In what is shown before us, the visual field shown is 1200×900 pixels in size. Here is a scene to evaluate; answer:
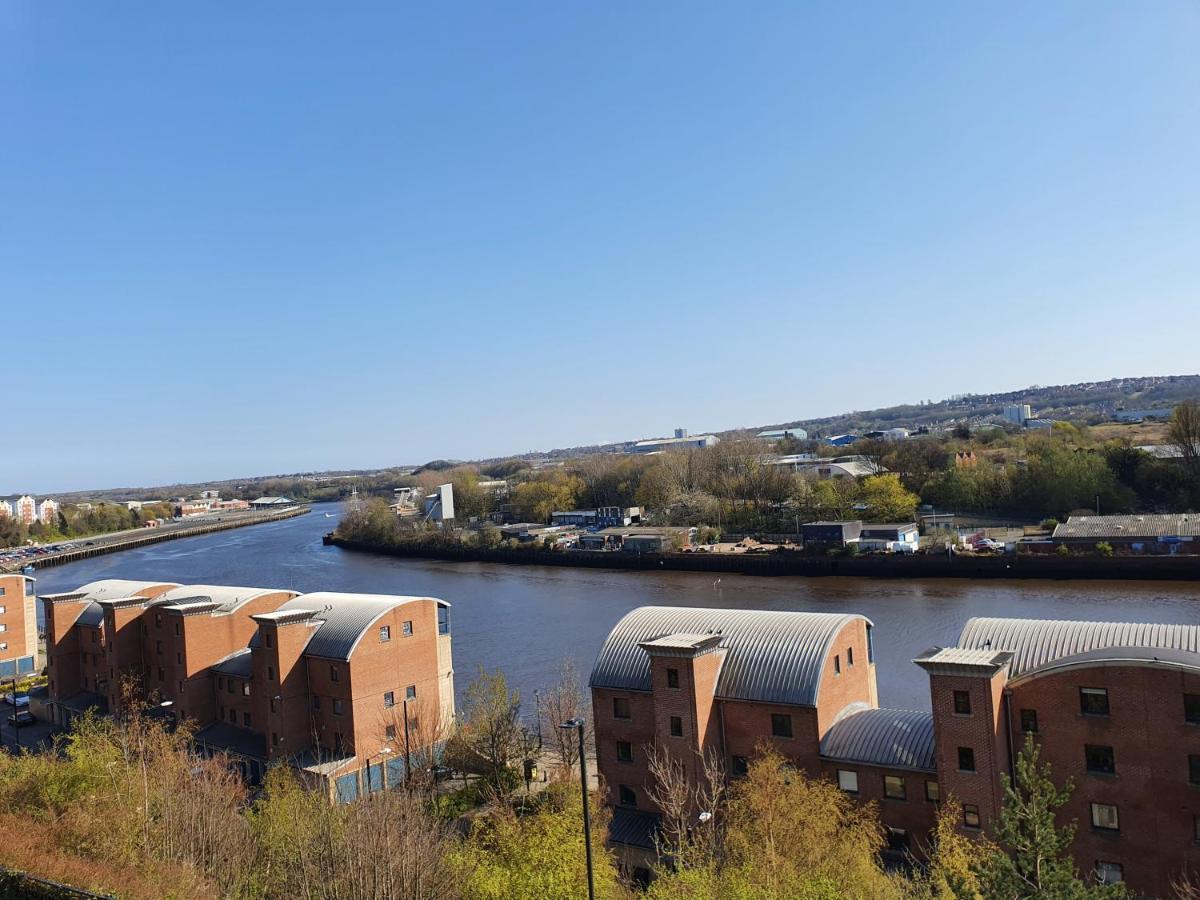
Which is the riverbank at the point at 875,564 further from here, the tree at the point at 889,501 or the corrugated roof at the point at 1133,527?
the tree at the point at 889,501

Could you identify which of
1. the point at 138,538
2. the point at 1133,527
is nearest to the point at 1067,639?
the point at 1133,527

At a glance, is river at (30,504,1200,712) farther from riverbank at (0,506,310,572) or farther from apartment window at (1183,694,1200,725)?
riverbank at (0,506,310,572)

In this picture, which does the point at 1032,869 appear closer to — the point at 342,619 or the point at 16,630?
the point at 342,619

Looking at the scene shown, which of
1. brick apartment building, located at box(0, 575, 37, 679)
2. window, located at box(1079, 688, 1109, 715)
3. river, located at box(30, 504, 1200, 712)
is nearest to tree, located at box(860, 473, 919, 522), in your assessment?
river, located at box(30, 504, 1200, 712)

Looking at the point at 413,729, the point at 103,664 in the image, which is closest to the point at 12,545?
the point at 103,664

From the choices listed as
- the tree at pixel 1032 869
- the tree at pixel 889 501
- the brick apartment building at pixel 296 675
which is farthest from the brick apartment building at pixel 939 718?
the tree at pixel 889 501

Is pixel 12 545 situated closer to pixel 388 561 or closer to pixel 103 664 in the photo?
pixel 388 561
